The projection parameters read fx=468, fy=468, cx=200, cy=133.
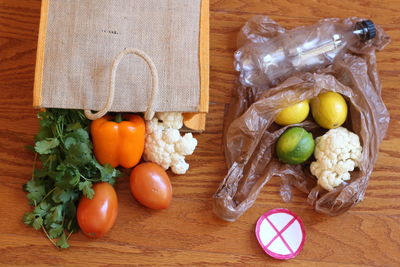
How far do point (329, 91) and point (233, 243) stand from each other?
1.37 ft

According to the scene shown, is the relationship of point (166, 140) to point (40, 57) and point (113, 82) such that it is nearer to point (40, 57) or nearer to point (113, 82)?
point (113, 82)

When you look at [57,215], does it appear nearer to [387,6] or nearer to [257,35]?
[257,35]

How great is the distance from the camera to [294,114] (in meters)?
1.07

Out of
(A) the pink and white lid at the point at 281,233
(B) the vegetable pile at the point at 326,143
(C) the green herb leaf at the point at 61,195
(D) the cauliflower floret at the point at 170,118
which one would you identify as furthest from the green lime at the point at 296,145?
(C) the green herb leaf at the point at 61,195

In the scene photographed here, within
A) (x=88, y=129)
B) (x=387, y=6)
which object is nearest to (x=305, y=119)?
(x=387, y=6)

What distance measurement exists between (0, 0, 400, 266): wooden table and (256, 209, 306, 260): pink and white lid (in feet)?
0.06

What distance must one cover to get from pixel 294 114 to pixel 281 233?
28cm

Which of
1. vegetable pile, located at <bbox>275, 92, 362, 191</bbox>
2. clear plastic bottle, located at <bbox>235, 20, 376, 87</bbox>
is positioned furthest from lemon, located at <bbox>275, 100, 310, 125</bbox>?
clear plastic bottle, located at <bbox>235, 20, 376, 87</bbox>

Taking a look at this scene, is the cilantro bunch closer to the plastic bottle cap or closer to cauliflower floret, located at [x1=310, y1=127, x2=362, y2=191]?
cauliflower floret, located at [x1=310, y1=127, x2=362, y2=191]

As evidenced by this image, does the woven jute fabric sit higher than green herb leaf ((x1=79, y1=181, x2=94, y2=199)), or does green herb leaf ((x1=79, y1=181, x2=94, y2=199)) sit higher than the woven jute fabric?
the woven jute fabric

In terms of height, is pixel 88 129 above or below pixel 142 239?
above

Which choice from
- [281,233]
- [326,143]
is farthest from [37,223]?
[326,143]

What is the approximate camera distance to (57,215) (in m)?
1.02

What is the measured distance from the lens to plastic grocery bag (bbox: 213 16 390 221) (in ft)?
3.50
